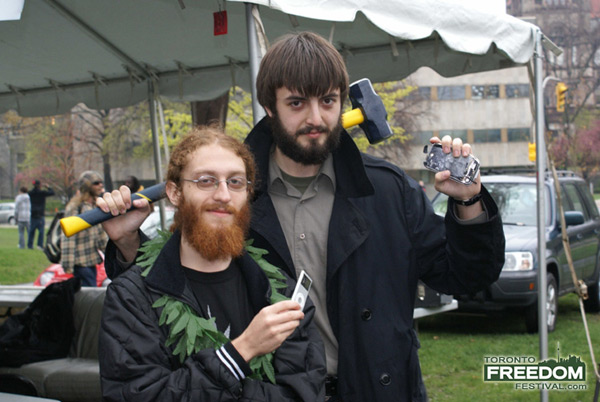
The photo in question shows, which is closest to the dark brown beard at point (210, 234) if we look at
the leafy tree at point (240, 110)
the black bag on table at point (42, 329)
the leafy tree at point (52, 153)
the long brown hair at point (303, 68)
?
the long brown hair at point (303, 68)

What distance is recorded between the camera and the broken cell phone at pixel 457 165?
215 cm

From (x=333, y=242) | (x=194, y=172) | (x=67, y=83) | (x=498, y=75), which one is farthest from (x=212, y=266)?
(x=498, y=75)

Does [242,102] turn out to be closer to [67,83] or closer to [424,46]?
[67,83]

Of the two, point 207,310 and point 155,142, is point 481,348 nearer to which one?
point 155,142

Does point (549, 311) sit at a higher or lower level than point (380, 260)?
lower

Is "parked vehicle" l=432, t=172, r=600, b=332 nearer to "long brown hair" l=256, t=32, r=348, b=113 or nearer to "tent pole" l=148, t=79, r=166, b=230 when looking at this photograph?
"tent pole" l=148, t=79, r=166, b=230

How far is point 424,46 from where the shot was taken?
5.10m

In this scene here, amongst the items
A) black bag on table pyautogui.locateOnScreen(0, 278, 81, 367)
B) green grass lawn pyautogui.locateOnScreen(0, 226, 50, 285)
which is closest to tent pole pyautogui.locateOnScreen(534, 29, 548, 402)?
black bag on table pyautogui.locateOnScreen(0, 278, 81, 367)

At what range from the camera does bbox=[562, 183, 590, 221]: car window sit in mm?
9495

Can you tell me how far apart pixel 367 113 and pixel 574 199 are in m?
8.08

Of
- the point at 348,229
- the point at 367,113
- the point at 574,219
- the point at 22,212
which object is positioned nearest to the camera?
the point at 348,229

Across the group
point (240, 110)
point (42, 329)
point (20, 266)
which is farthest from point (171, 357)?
point (240, 110)

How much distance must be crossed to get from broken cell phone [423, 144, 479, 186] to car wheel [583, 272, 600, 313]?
28.0 feet

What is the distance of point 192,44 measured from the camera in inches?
222
